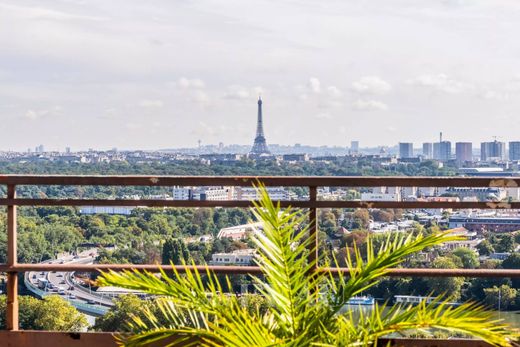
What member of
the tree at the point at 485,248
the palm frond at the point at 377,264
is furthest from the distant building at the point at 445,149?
the palm frond at the point at 377,264

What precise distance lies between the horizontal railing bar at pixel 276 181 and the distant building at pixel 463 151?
8373 centimetres

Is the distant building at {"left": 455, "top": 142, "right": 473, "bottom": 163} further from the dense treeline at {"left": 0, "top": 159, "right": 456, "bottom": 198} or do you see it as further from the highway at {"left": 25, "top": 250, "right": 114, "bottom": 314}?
the highway at {"left": 25, "top": 250, "right": 114, "bottom": 314}

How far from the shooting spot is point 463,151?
302 feet

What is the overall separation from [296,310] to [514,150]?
89835mm

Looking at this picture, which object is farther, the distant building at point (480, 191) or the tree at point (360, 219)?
the tree at point (360, 219)

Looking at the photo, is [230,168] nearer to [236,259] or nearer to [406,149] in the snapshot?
[236,259]

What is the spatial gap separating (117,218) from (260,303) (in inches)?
632

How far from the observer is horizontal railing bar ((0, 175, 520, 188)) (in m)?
4.80

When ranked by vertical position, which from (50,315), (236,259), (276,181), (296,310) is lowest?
(50,315)

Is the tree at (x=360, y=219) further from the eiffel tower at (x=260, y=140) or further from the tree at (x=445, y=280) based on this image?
the eiffel tower at (x=260, y=140)

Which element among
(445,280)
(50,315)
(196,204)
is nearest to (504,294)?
(445,280)

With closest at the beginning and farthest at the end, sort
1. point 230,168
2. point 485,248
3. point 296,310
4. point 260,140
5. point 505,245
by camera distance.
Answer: point 296,310
point 485,248
point 505,245
point 230,168
point 260,140

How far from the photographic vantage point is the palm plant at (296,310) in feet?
10.5

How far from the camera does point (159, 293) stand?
3.33 metres
